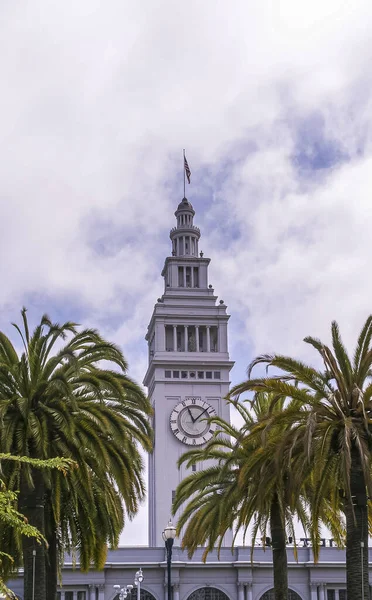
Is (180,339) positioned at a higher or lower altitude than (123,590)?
higher

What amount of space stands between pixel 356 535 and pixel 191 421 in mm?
56362

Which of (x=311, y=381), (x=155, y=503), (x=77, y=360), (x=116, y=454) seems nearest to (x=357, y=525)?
(x=311, y=381)

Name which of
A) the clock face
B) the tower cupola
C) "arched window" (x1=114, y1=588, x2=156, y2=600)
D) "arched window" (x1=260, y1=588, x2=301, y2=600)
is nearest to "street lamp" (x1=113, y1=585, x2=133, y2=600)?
"arched window" (x1=114, y1=588, x2=156, y2=600)

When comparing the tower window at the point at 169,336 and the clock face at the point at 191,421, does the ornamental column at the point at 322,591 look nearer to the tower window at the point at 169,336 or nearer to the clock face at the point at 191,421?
the clock face at the point at 191,421

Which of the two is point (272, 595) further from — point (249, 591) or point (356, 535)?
point (356, 535)

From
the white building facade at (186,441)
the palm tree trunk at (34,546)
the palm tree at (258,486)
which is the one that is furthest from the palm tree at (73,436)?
the white building facade at (186,441)

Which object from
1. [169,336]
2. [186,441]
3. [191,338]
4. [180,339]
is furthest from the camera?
[169,336]

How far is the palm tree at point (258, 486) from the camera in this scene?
3200 centimetres

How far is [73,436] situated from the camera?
3253 cm

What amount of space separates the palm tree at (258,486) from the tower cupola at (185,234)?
52518 millimetres

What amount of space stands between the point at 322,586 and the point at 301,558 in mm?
2283

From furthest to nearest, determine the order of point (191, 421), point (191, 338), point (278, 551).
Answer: point (191, 338) < point (191, 421) < point (278, 551)

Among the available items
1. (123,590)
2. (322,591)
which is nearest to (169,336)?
(322,591)

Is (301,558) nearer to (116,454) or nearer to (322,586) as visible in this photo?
(322,586)
